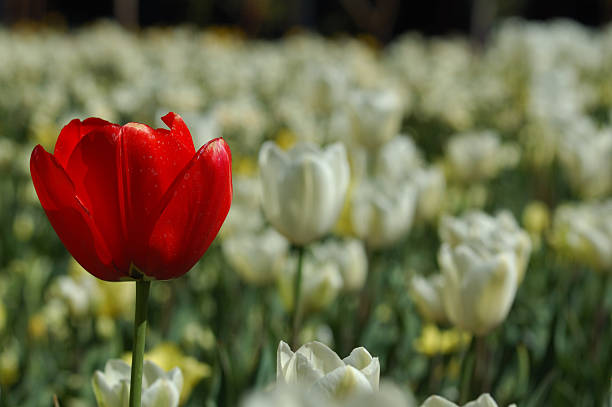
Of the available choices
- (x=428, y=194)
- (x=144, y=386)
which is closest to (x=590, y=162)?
(x=428, y=194)

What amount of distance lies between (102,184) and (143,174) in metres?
0.04

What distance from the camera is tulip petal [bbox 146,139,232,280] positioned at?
63cm

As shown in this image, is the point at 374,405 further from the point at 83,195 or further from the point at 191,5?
the point at 191,5

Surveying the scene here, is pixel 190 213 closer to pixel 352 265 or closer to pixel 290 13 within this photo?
pixel 352 265

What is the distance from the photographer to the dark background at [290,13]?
15008mm

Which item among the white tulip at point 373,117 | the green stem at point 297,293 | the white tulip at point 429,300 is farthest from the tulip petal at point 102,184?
the white tulip at point 373,117

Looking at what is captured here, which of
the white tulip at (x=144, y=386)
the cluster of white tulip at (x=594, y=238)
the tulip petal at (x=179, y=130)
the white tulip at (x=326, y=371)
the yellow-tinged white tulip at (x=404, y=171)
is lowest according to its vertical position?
the yellow-tinged white tulip at (x=404, y=171)

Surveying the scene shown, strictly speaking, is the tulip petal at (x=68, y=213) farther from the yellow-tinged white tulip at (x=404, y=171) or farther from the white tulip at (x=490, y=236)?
the yellow-tinged white tulip at (x=404, y=171)

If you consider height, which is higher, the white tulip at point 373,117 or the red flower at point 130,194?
the red flower at point 130,194

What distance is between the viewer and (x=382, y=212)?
147 cm

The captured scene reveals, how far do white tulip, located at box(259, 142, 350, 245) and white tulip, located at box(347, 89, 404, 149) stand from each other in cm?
69

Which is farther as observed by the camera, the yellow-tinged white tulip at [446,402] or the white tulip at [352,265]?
the white tulip at [352,265]

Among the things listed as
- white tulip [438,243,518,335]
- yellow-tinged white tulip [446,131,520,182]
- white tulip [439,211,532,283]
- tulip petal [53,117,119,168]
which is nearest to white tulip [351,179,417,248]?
white tulip [439,211,532,283]

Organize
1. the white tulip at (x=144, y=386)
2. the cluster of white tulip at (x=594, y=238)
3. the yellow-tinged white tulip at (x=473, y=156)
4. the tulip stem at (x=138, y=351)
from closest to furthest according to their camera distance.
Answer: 1. the tulip stem at (x=138, y=351)
2. the white tulip at (x=144, y=386)
3. the cluster of white tulip at (x=594, y=238)
4. the yellow-tinged white tulip at (x=473, y=156)
